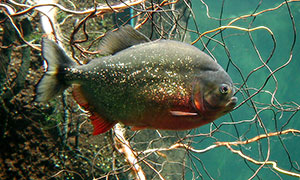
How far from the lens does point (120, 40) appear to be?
3.92 feet

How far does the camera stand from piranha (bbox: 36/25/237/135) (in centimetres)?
102

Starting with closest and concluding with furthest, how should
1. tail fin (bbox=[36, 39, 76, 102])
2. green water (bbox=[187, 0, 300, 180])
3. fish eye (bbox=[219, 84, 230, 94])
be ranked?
fish eye (bbox=[219, 84, 230, 94]) → tail fin (bbox=[36, 39, 76, 102]) → green water (bbox=[187, 0, 300, 180])

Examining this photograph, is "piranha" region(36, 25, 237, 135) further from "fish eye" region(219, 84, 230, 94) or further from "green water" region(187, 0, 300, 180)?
"green water" region(187, 0, 300, 180)

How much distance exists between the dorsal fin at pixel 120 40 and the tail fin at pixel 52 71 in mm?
225

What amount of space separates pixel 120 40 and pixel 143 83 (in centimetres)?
29

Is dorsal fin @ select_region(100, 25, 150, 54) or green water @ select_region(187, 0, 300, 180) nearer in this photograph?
dorsal fin @ select_region(100, 25, 150, 54)

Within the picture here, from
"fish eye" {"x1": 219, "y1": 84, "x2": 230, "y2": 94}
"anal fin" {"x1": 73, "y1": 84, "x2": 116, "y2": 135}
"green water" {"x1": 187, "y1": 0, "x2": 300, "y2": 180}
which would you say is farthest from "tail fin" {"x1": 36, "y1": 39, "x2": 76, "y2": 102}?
"green water" {"x1": 187, "y1": 0, "x2": 300, "y2": 180}

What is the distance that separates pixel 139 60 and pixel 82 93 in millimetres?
376

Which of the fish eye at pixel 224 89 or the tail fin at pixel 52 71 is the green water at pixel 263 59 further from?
the tail fin at pixel 52 71

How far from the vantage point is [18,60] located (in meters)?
2.67

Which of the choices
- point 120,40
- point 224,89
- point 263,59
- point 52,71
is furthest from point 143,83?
point 263,59

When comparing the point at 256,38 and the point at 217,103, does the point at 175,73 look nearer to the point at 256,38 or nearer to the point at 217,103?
the point at 217,103

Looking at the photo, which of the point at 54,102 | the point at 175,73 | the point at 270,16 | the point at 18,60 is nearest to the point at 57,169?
the point at 54,102

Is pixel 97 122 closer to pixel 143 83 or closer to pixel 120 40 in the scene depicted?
pixel 143 83
